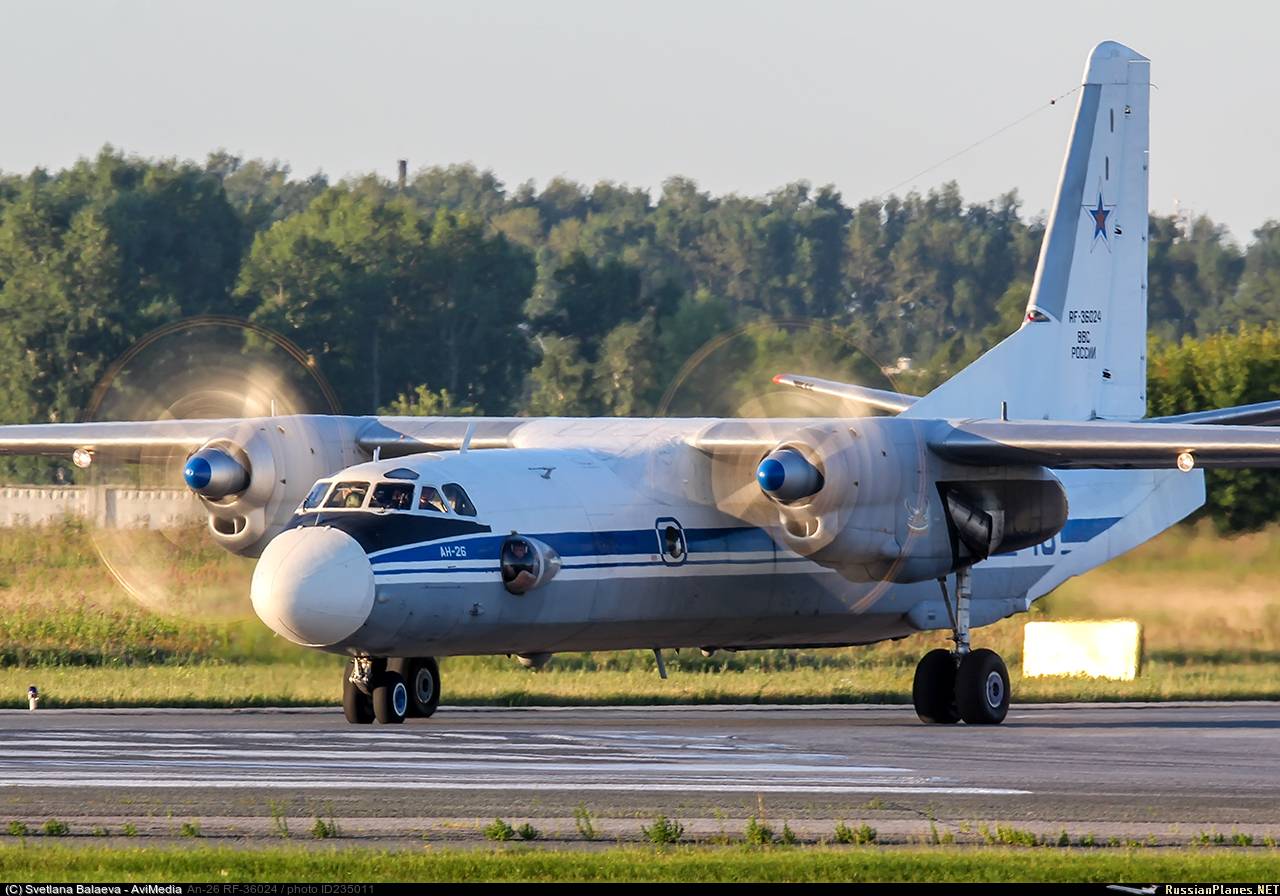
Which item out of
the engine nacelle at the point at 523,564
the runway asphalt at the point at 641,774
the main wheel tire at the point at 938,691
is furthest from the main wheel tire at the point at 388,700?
the main wheel tire at the point at 938,691

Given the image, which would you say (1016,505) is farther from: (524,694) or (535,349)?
(535,349)

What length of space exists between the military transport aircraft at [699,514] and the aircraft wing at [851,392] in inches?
1.6

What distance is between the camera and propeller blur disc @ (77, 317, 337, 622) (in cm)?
2441

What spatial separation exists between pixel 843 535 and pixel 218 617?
292 inches

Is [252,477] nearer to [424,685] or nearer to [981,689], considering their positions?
[424,685]

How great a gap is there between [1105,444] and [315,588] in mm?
8082

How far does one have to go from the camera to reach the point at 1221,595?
1110 inches

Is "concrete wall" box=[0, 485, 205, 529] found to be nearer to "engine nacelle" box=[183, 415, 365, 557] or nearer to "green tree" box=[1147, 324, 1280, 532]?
"engine nacelle" box=[183, 415, 365, 557]

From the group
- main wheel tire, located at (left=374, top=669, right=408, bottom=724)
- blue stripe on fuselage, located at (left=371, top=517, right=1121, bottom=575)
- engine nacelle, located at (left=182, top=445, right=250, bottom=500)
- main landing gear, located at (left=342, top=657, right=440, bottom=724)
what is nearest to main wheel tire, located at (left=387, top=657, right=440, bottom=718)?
main landing gear, located at (left=342, top=657, right=440, bottom=724)

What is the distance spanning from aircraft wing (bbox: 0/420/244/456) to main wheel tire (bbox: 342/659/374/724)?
163 inches

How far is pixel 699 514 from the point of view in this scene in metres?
22.5

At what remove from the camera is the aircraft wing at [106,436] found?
2441 cm

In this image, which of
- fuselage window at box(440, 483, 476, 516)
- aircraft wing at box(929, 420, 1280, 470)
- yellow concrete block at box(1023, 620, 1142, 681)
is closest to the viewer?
fuselage window at box(440, 483, 476, 516)

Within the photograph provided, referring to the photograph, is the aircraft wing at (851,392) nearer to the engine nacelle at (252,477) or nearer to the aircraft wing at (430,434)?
the aircraft wing at (430,434)
